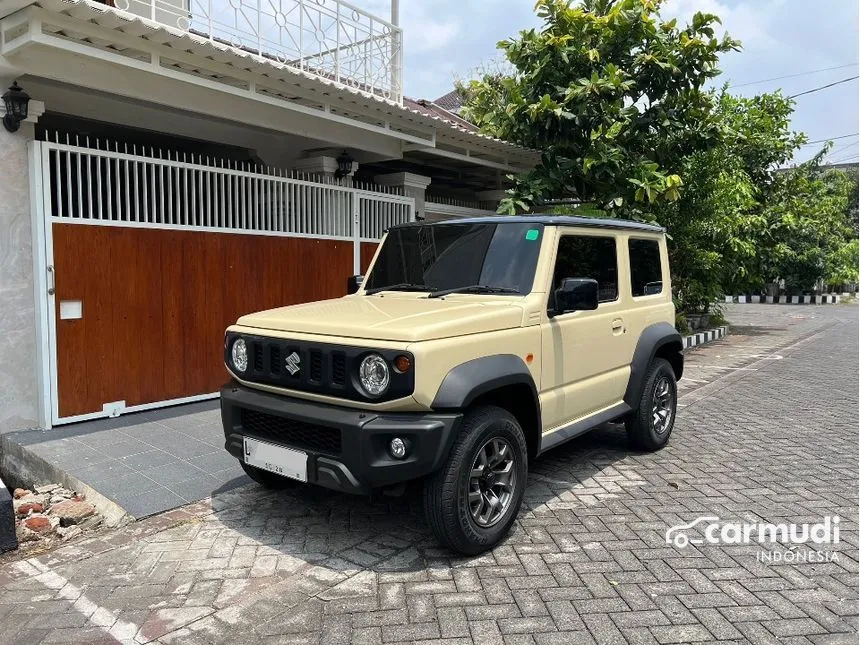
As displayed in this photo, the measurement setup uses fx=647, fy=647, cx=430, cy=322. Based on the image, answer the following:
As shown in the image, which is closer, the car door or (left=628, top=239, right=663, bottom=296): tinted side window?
the car door

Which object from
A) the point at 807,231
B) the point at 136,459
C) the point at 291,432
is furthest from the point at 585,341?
the point at 807,231

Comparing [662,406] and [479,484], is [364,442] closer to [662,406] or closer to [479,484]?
[479,484]

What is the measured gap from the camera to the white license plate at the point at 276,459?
3.40m

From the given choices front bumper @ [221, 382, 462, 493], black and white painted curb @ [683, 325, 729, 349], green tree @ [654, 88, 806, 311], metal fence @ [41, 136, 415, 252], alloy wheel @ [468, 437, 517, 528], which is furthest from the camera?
black and white painted curb @ [683, 325, 729, 349]

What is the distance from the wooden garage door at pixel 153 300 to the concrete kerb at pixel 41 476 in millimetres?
531

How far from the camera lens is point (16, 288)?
17.7 ft

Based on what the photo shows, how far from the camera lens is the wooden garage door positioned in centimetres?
568

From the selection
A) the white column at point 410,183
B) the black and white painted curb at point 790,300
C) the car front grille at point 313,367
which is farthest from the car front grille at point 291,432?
the black and white painted curb at point 790,300

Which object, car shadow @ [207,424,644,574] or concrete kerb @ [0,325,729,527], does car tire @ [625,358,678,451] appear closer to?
car shadow @ [207,424,644,574]

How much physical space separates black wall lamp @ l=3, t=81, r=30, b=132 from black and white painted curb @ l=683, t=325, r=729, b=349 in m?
11.0

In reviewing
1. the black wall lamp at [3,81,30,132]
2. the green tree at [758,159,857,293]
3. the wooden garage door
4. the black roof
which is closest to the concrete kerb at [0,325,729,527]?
the wooden garage door

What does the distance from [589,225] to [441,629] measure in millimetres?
2868

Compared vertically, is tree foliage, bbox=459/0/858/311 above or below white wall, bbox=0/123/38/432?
above

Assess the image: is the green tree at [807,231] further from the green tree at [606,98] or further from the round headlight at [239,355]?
the round headlight at [239,355]
